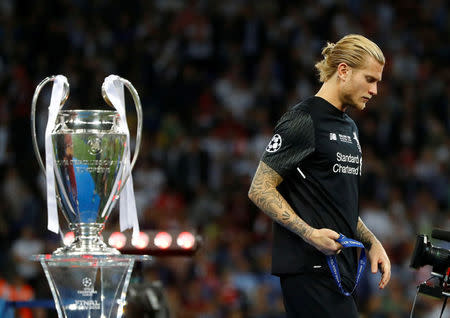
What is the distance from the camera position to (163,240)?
16.6ft

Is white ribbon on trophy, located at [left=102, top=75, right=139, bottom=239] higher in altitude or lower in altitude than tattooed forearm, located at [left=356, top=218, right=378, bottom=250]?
higher

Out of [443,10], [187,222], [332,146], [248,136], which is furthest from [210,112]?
[332,146]

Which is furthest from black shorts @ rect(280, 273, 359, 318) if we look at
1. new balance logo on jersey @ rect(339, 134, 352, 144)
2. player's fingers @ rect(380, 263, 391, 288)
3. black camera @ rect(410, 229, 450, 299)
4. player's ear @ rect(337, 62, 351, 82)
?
player's ear @ rect(337, 62, 351, 82)

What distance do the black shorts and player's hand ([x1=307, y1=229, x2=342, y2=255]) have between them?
175mm

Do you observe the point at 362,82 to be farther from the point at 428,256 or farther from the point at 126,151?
the point at 126,151

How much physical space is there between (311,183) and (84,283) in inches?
37.3

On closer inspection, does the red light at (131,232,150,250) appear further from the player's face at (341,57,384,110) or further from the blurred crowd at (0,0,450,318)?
the blurred crowd at (0,0,450,318)

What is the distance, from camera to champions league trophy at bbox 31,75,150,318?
3.08m

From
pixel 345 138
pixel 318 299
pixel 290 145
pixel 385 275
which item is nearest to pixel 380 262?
pixel 385 275

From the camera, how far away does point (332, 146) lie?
3.46 metres

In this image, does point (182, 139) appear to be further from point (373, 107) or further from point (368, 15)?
point (368, 15)

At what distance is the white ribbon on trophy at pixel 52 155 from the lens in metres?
3.13

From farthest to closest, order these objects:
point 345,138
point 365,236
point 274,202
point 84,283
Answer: point 365,236, point 345,138, point 274,202, point 84,283

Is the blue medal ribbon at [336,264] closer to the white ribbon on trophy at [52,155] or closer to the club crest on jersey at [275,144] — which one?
the club crest on jersey at [275,144]
